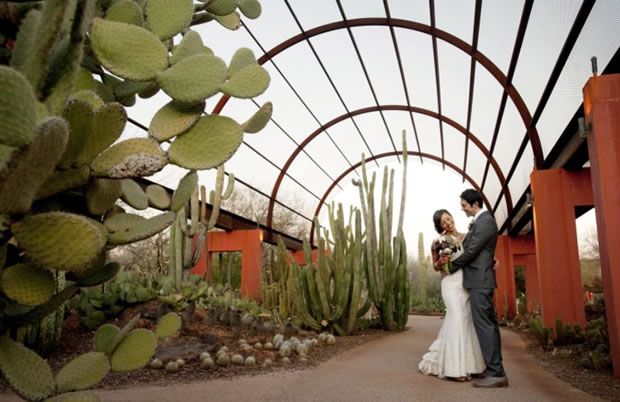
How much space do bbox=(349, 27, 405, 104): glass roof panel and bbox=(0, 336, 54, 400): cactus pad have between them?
11.0 m

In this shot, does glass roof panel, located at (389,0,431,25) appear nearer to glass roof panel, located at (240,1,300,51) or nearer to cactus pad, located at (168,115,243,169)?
glass roof panel, located at (240,1,300,51)

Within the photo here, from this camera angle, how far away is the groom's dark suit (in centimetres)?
430

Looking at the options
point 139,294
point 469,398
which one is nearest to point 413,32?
point 139,294

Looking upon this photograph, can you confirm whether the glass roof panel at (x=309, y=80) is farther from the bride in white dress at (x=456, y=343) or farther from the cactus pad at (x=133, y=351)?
the cactus pad at (x=133, y=351)

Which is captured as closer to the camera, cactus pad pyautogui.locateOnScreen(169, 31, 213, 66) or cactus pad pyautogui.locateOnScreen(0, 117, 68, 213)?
cactus pad pyautogui.locateOnScreen(0, 117, 68, 213)

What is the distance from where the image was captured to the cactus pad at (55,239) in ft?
3.84

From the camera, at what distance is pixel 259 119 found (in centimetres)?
190

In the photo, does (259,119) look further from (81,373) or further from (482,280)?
(482,280)

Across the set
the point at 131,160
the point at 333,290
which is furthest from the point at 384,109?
the point at 131,160

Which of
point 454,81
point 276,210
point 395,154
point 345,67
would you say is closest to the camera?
point 454,81

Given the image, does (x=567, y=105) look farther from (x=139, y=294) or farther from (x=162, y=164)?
(x=162, y=164)

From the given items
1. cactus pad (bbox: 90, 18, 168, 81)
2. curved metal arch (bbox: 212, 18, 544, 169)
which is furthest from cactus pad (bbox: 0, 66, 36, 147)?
curved metal arch (bbox: 212, 18, 544, 169)

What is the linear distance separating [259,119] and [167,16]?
461 millimetres

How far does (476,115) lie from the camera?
1299cm
